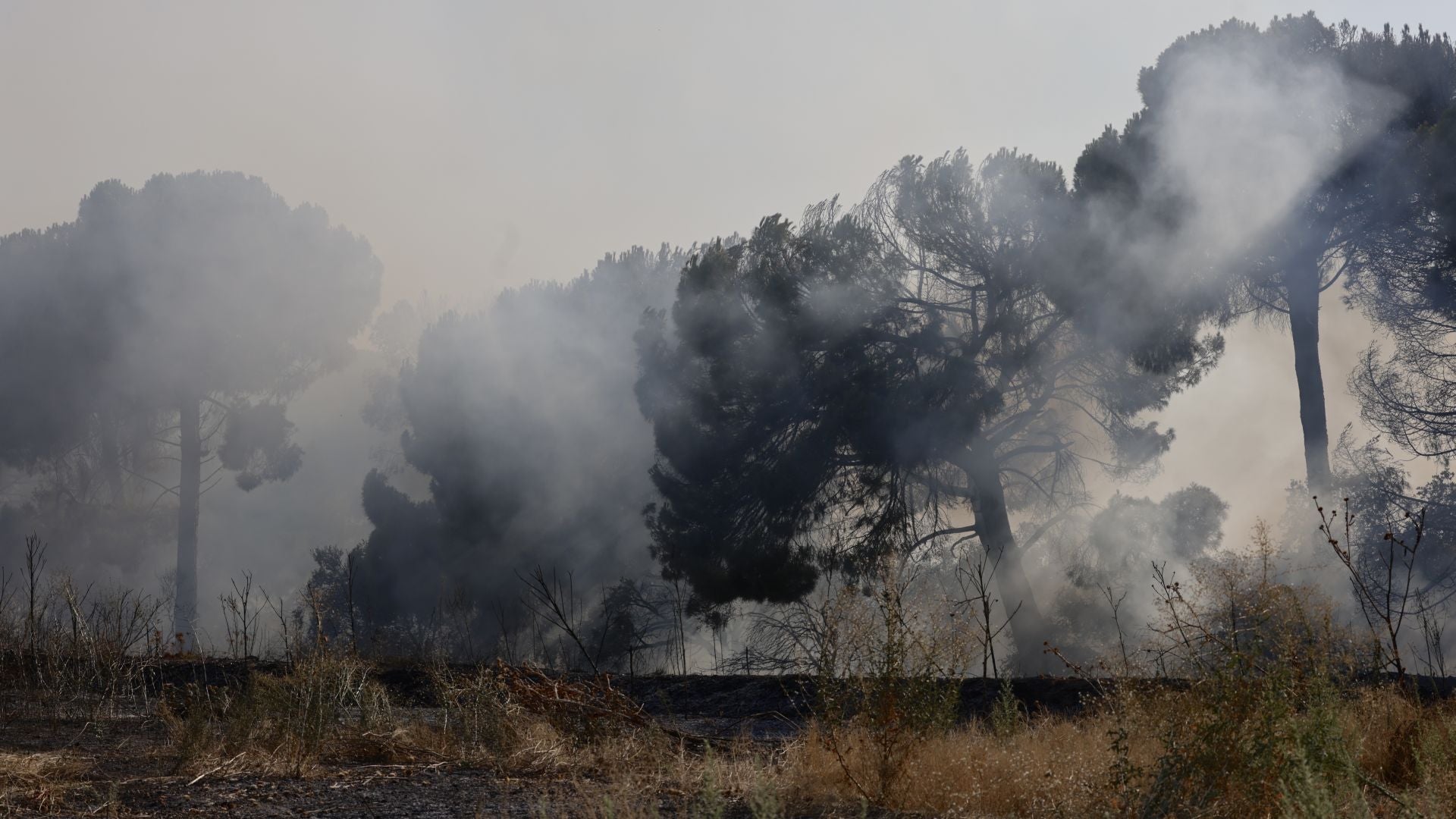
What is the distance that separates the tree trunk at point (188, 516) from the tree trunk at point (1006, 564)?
15.5 m

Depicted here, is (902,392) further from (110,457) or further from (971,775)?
(110,457)

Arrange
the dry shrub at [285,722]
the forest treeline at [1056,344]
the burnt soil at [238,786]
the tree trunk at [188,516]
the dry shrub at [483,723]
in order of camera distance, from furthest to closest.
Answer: the tree trunk at [188,516]
the forest treeline at [1056,344]
the dry shrub at [483,723]
the dry shrub at [285,722]
the burnt soil at [238,786]

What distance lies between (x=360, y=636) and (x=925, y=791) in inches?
694

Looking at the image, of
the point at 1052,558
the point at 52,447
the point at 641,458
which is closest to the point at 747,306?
the point at 1052,558

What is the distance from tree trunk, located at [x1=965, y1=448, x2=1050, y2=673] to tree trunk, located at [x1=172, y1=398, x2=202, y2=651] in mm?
15457

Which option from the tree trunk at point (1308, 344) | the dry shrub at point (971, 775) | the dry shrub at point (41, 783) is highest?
Result: the tree trunk at point (1308, 344)

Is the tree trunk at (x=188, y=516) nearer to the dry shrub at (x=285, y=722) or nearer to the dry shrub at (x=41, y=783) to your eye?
the dry shrub at (x=285, y=722)

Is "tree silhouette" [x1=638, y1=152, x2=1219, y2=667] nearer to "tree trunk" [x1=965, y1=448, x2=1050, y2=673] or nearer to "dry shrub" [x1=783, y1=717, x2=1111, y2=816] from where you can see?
"tree trunk" [x1=965, y1=448, x2=1050, y2=673]

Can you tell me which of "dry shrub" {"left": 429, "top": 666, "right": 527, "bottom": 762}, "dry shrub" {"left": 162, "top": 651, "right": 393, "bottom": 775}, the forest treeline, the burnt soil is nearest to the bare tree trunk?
the forest treeline

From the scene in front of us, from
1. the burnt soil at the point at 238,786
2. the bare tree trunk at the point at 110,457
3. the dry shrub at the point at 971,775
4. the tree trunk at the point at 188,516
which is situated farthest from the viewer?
the bare tree trunk at the point at 110,457

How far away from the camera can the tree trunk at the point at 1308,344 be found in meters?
15.3

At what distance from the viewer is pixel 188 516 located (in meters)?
22.6

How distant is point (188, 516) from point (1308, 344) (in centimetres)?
2123

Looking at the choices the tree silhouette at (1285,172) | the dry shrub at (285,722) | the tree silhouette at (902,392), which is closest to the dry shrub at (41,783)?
the dry shrub at (285,722)
